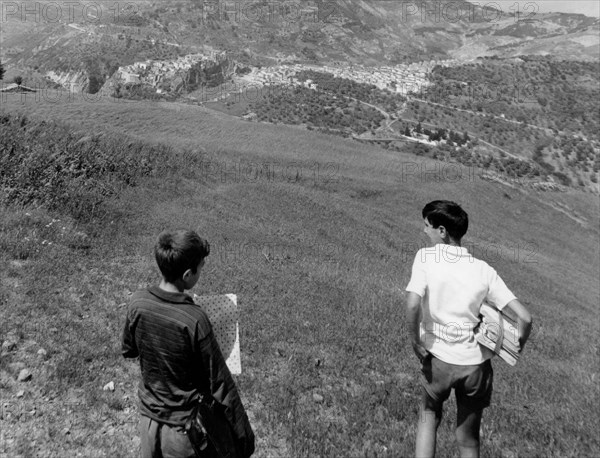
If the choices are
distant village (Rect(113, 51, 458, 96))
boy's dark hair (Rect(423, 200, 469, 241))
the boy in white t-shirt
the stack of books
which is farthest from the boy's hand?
distant village (Rect(113, 51, 458, 96))

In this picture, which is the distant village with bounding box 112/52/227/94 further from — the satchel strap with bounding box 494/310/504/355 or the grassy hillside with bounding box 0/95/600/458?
the satchel strap with bounding box 494/310/504/355

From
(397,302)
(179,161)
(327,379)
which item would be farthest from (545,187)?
(327,379)

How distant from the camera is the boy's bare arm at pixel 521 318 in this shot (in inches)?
150

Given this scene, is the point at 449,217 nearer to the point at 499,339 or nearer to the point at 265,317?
the point at 499,339

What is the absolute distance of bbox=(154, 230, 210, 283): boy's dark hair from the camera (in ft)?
9.73

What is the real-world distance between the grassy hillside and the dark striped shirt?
72.1 inches

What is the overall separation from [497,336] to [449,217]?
1.08m

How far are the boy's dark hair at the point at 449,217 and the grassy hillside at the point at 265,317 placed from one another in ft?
8.35

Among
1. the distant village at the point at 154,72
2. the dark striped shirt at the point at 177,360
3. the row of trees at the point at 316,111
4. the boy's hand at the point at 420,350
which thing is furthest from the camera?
the distant village at the point at 154,72

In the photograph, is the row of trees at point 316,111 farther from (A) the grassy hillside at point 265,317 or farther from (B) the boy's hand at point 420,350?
(B) the boy's hand at point 420,350

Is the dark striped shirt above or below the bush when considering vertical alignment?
above

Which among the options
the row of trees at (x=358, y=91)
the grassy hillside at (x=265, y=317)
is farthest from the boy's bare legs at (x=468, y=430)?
the row of trees at (x=358, y=91)

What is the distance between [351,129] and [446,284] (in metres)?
97.1

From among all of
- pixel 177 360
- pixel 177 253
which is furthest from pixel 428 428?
pixel 177 253
